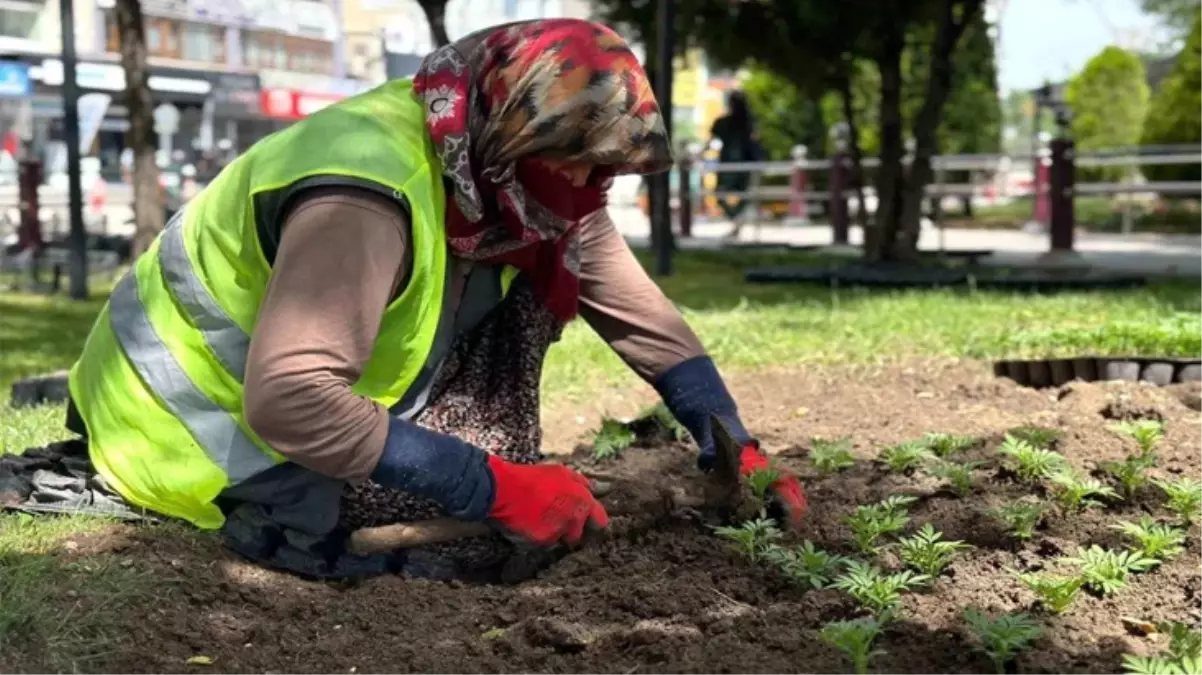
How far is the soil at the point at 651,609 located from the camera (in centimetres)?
195

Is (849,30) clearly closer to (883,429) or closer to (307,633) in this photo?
(883,429)

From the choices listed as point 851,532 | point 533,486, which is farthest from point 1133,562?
point 533,486

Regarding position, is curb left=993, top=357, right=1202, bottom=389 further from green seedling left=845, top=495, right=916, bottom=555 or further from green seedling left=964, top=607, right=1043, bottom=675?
green seedling left=964, top=607, right=1043, bottom=675

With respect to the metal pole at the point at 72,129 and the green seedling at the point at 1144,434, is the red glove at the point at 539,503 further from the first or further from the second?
the metal pole at the point at 72,129

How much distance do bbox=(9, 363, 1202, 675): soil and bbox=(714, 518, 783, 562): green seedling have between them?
0.03m

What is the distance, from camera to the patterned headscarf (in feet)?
7.07

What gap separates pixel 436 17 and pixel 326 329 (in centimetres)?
803

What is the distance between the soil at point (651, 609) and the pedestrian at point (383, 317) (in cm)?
12

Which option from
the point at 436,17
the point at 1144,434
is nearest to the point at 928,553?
the point at 1144,434

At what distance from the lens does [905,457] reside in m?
2.96

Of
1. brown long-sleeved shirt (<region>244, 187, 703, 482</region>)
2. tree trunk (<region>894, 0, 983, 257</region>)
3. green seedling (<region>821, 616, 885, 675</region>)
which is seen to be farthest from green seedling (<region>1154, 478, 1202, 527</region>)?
tree trunk (<region>894, 0, 983, 257</region>)

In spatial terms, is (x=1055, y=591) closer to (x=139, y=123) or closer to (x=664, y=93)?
(x=664, y=93)

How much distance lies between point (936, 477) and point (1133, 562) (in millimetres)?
728

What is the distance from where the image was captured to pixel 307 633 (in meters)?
2.16
